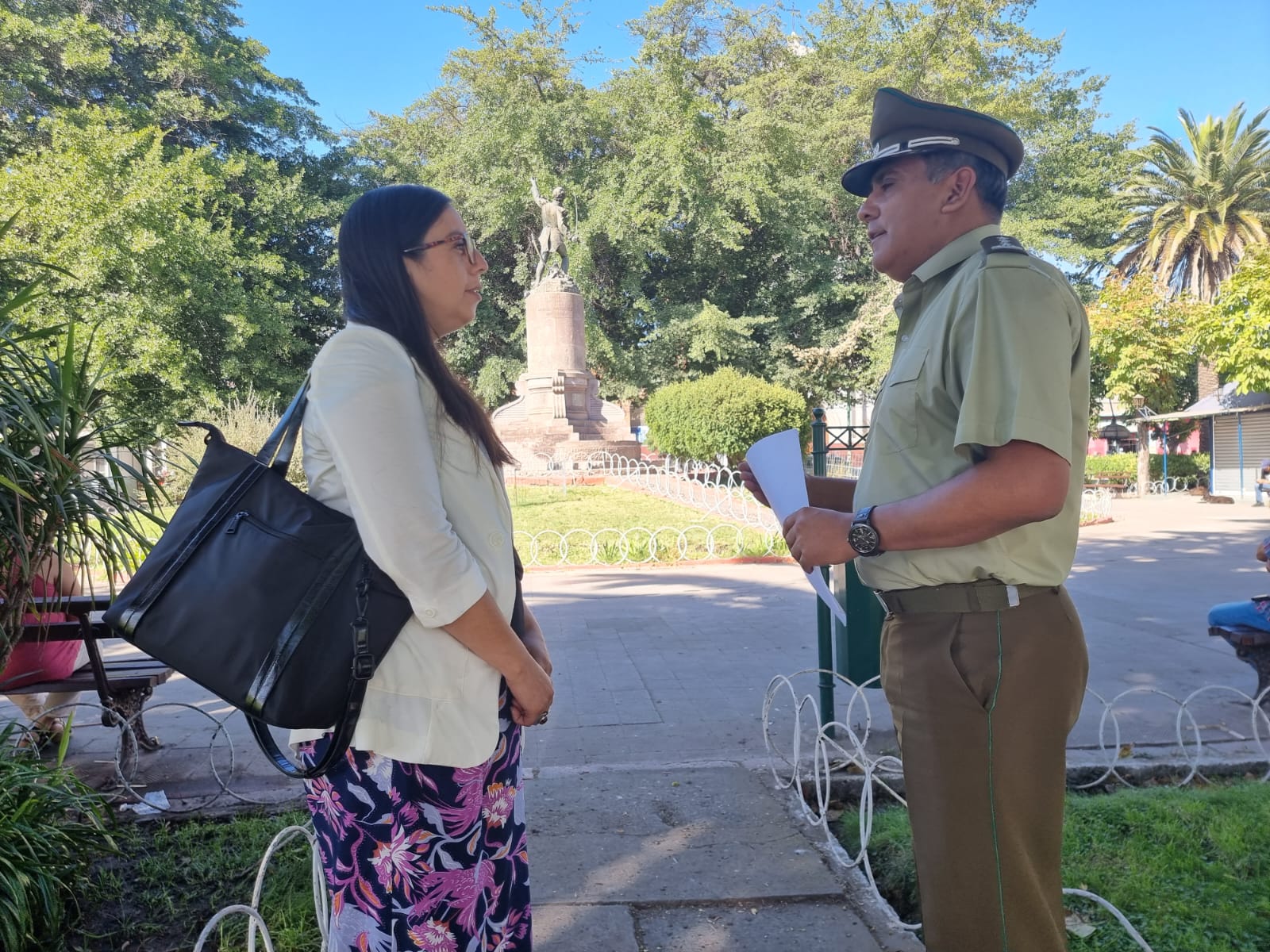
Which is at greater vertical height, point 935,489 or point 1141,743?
point 935,489

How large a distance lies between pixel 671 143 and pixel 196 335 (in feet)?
59.4

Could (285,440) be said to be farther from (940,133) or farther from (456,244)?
(940,133)

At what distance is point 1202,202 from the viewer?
109 ft

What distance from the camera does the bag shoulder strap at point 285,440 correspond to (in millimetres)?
1735

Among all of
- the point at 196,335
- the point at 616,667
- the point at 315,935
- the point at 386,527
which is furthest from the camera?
the point at 196,335

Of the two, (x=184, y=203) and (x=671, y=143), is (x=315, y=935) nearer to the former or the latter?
(x=184, y=203)

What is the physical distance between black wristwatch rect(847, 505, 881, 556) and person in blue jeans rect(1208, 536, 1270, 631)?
4.09 metres

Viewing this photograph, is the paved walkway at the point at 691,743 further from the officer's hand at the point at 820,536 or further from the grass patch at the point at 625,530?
the grass patch at the point at 625,530

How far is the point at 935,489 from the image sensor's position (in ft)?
5.43

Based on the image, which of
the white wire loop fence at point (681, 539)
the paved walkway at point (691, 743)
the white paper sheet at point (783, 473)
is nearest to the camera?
the white paper sheet at point (783, 473)

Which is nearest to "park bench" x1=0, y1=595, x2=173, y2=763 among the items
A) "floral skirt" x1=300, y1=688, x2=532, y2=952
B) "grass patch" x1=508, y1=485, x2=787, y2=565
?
"floral skirt" x1=300, y1=688, x2=532, y2=952

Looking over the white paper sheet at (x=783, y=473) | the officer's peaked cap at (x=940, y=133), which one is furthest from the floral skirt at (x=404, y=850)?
the officer's peaked cap at (x=940, y=133)

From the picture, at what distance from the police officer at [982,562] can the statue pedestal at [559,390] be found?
2301 centimetres

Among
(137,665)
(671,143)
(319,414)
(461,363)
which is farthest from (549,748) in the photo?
(461,363)
